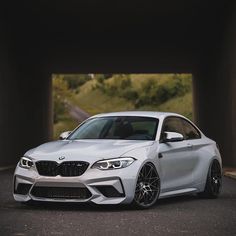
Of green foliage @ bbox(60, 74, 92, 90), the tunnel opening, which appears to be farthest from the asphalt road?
green foliage @ bbox(60, 74, 92, 90)

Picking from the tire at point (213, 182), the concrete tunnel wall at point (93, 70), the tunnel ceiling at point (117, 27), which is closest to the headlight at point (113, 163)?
the tire at point (213, 182)

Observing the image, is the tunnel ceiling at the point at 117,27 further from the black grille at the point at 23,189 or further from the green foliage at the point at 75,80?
the green foliage at the point at 75,80

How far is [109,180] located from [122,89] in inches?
5373

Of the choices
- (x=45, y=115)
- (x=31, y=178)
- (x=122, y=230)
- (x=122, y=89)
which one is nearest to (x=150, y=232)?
(x=122, y=230)

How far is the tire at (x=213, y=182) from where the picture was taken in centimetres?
1304

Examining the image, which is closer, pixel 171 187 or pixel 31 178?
pixel 31 178

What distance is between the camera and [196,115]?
38938 mm

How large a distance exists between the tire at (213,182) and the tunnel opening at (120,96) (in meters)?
84.0

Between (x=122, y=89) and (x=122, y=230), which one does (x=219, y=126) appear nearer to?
(x=122, y=230)

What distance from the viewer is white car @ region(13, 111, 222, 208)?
1070 centimetres

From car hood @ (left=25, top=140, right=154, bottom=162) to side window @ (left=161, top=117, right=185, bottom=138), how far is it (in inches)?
33.6

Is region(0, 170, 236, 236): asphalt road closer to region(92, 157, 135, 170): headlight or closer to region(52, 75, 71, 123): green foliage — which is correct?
region(92, 157, 135, 170): headlight

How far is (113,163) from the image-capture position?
10781 mm

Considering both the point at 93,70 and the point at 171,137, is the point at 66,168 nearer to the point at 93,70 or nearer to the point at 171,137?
the point at 171,137
